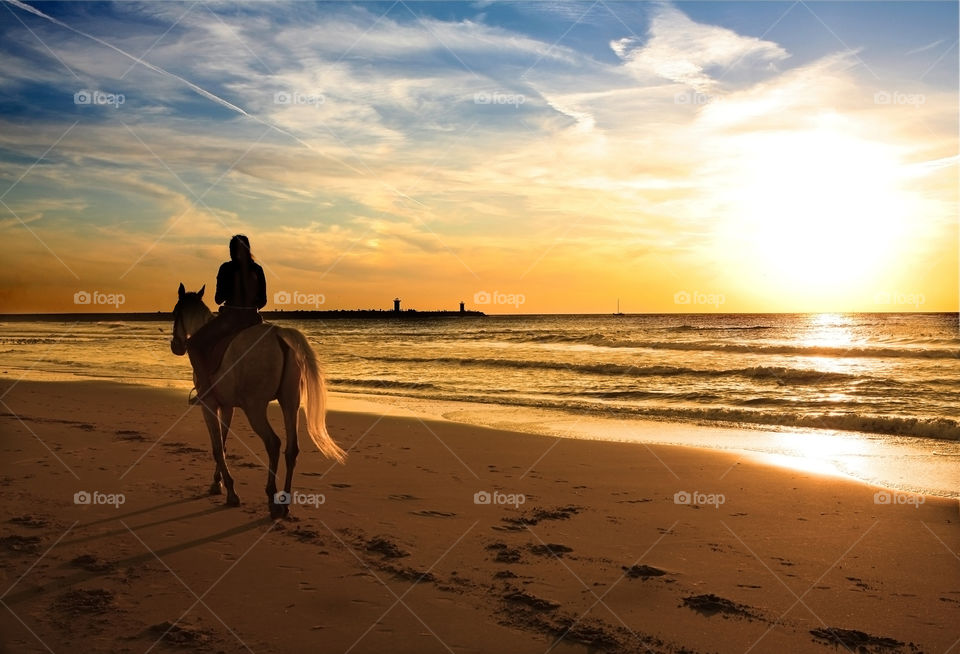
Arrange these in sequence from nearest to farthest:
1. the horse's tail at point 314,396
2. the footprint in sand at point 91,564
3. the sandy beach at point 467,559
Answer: the sandy beach at point 467,559 → the footprint in sand at point 91,564 → the horse's tail at point 314,396

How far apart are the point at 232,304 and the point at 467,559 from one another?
357cm

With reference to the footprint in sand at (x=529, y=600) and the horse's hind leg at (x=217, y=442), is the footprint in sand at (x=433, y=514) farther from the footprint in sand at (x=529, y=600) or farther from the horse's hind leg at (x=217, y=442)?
the footprint in sand at (x=529, y=600)

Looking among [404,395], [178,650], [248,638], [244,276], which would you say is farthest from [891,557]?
[404,395]

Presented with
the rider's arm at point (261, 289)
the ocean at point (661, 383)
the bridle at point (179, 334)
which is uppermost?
the rider's arm at point (261, 289)

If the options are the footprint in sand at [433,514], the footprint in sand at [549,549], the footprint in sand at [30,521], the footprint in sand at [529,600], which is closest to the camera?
the footprint in sand at [529,600]

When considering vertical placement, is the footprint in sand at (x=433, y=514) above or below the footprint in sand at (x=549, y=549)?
below

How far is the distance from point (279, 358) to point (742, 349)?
107 feet

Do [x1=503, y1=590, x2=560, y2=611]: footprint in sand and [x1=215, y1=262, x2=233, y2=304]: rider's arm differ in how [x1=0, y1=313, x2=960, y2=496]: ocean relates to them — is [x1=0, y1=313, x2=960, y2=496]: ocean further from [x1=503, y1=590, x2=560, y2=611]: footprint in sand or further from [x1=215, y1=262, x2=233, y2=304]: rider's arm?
[x1=215, y1=262, x2=233, y2=304]: rider's arm

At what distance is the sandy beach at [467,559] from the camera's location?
4000mm

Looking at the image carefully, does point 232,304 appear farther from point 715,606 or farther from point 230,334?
point 715,606

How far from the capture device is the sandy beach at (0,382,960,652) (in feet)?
13.1

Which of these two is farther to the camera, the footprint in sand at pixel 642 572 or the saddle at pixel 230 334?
the saddle at pixel 230 334

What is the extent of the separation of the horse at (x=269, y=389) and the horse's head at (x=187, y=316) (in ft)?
2.49

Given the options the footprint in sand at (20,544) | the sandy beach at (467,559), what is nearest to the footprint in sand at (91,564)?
the sandy beach at (467,559)
